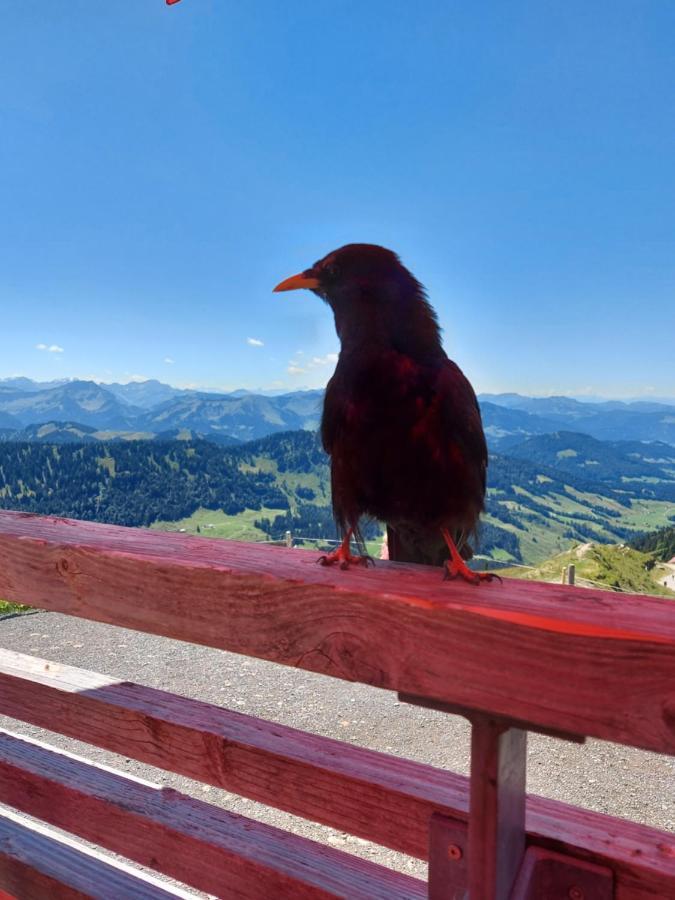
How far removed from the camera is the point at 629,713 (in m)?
0.70

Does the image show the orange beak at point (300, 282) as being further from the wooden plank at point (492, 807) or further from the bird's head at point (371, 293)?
the wooden plank at point (492, 807)

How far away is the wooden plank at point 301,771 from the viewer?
3.03 ft

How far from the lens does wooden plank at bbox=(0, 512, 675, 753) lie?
725 millimetres

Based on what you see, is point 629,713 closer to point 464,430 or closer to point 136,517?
point 464,430

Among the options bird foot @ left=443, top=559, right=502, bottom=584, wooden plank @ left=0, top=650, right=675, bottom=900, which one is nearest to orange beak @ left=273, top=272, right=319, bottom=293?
bird foot @ left=443, top=559, right=502, bottom=584

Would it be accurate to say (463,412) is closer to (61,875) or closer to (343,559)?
(343,559)

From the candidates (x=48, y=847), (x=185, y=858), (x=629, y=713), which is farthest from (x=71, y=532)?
(x=629, y=713)

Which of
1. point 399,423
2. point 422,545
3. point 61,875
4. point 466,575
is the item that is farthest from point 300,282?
point 61,875

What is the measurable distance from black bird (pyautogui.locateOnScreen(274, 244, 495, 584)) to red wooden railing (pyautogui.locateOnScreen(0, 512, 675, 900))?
606 mm

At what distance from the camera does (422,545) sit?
2090mm

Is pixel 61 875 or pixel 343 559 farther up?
pixel 343 559

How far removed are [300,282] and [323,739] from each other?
65.3 inches

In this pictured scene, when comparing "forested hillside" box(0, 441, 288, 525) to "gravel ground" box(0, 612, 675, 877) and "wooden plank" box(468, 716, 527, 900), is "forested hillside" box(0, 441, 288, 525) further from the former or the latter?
"wooden plank" box(468, 716, 527, 900)

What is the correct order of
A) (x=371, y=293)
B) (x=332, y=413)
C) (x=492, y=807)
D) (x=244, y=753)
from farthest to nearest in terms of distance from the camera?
(x=371, y=293)
(x=332, y=413)
(x=244, y=753)
(x=492, y=807)
